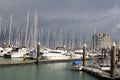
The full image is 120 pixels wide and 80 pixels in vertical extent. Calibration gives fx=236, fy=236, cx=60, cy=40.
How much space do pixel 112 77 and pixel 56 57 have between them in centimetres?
4363

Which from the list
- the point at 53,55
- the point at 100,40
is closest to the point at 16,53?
the point at 53,55

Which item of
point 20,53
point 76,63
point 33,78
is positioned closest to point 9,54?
point 20,53

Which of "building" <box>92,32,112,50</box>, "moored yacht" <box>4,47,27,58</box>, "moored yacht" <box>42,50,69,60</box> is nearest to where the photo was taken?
"moored yacht" <box>42,50,69,60</box>

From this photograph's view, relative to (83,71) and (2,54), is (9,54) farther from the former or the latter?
(83,71)

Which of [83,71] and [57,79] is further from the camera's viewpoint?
[83,71]

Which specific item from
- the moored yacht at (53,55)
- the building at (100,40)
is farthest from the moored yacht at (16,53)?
the building at (100,40)

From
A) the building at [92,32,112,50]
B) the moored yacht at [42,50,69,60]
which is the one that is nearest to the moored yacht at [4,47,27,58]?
the moored yacht at [42,50,69,60]

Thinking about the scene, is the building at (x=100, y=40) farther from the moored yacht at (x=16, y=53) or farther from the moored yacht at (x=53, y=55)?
the moored yacht at (x=53, y=55)

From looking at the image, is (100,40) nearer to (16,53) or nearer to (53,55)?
(16,53)

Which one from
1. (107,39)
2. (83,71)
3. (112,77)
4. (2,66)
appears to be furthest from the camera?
(107,39)

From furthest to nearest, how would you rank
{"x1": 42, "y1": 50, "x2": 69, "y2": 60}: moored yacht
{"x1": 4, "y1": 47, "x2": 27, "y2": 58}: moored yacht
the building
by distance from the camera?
the building → {"x1": 4, "y1": 47, "x2": 27, "y2": 58}: moored yacht → {"x1": 42, "y1": 50, "x2": 69, "y2": 60}: moored yacht

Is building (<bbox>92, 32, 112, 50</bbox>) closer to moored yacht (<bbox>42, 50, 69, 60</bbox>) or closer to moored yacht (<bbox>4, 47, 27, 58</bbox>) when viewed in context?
moored yacht (<bbox>4, 47, 27, 58</bbox>)

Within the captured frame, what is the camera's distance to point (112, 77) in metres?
33.5

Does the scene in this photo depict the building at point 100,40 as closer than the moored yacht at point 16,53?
No
